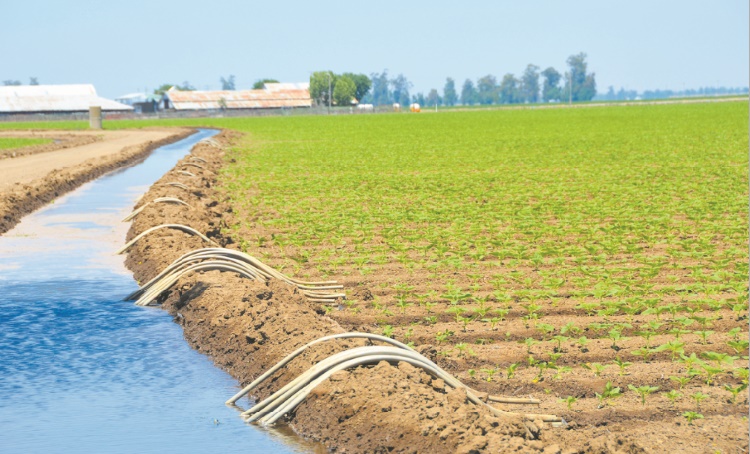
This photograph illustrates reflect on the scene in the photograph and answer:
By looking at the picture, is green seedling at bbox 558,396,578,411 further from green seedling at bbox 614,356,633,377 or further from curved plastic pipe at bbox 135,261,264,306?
curved plastic pipe at bbox 135,261,264,306

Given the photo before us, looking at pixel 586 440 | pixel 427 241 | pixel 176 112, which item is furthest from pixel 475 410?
pixel 176 112

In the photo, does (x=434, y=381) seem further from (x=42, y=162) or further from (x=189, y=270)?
(x=42, y=162)

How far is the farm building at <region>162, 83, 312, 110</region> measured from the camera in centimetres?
15400

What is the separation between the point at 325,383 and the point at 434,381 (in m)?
0.88

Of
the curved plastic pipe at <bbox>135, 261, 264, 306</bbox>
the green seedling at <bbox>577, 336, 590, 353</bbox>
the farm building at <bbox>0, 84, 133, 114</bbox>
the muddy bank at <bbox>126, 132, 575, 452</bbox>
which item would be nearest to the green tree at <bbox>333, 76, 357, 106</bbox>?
the farm building at <bbox>0, 84, 133, 114</bbox>

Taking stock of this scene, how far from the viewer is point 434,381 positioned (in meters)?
7.27

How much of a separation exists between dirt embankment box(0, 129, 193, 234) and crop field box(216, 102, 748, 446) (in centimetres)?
439

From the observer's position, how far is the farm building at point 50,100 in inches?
4889

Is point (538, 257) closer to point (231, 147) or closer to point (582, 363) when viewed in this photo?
point (582, 363)

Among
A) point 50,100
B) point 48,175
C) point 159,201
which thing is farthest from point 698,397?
point 50,100

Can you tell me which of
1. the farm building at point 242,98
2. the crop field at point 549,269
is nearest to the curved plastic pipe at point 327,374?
the crop field at point 549,269

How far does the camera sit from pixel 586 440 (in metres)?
6.13

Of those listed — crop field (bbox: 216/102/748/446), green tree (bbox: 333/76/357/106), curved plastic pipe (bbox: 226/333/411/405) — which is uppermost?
curved plastic pipe (bbox: 226/333/411/405)

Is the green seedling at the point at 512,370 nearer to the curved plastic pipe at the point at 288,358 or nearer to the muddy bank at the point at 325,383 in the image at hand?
the muddy bank at the point at 325,383
